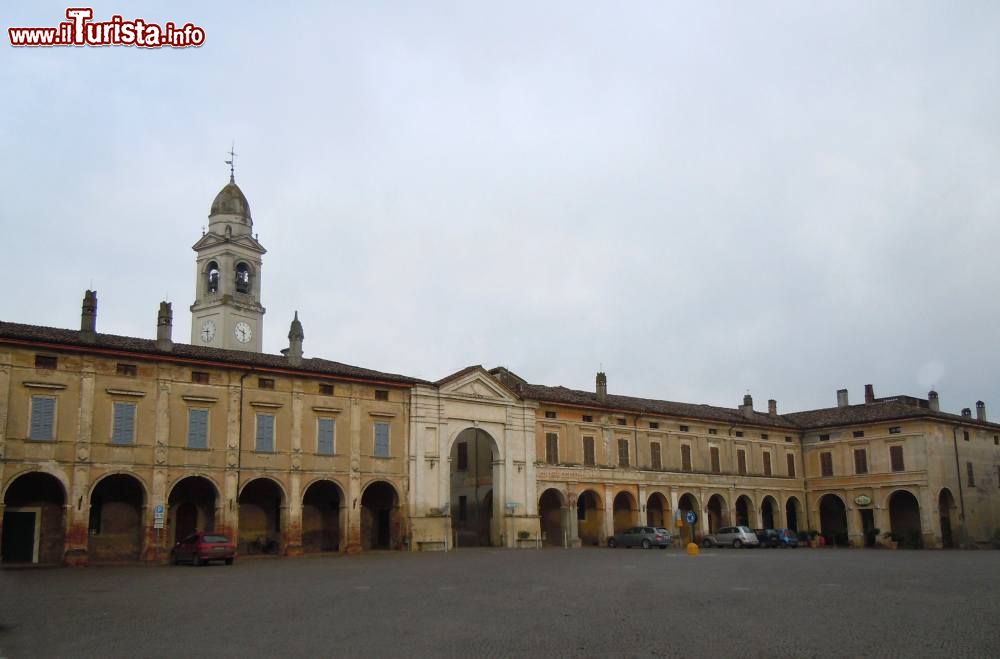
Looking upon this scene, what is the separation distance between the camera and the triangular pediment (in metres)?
46.0

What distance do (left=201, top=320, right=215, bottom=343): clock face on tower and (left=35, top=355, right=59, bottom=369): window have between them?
21.1 m

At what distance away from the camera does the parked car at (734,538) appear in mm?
50094

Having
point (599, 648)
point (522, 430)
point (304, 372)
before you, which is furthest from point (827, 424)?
point (599, 648)

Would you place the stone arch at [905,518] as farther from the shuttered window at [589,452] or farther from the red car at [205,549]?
the red car at [205,549]

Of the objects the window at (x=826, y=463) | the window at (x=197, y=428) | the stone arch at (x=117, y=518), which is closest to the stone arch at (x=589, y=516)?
the window at (x=826, y=463)

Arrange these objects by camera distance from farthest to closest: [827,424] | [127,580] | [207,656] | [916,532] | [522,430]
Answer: [827,424], [916,532], [522,430], [127,580], [207,656]

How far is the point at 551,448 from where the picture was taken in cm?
5006

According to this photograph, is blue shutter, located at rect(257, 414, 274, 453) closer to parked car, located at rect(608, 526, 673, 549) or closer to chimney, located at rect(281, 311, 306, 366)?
chimney, located at rect(281, 311, 306, 366)

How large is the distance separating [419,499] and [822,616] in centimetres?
2955

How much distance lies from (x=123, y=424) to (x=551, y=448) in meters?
23.0

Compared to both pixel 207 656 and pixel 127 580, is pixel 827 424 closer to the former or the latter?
pixel 127 580

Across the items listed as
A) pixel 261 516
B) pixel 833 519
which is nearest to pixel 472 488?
pixel 261 516

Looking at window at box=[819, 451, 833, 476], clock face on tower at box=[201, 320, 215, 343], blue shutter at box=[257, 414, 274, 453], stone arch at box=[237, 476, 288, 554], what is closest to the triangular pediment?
blue shutter at box=[257, 414, 274, 453]

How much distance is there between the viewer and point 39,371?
33.6m
